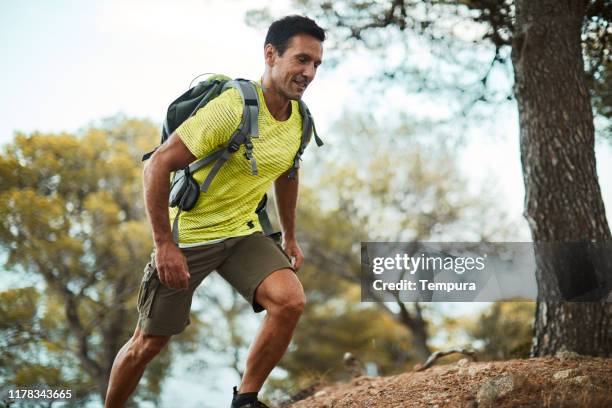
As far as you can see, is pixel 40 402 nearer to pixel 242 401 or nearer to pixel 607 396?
pixel 242 401

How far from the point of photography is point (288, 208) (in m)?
3.72

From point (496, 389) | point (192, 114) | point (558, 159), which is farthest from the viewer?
point (558, 159)

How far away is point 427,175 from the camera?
59.0 ft

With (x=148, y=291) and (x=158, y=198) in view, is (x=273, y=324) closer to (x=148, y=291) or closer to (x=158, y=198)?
(x=148, y=291)

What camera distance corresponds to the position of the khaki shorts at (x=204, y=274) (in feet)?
10.3

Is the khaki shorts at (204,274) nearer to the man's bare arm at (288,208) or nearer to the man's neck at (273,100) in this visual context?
the man's bare arm at (288,208)

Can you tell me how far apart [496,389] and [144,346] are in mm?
1685

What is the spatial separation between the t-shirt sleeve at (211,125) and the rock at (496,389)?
1.69 m

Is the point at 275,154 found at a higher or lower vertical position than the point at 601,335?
higher

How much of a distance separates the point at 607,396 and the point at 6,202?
14091mm

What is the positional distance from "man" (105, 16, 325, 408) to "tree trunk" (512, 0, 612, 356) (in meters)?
2.24

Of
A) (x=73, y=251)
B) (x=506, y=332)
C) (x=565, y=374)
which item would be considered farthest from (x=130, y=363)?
(x=73, y=251)

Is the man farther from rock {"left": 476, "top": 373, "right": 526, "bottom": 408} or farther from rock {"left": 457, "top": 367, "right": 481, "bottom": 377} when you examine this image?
rock {"left": 457, "top": 367, "right": 481, "bottom": 377}

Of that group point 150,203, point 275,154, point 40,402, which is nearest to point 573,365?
point 275,154
